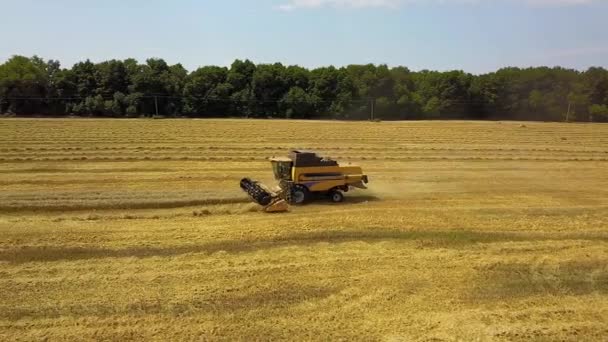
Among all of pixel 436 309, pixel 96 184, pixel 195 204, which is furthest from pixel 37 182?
pixel 436 309

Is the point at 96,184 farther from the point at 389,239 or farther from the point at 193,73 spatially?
the point at 193,73

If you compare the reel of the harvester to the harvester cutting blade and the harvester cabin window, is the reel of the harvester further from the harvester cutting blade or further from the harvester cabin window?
the harvester cabin window

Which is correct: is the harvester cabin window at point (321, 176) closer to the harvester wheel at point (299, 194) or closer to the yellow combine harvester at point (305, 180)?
the yellow combine harvester at point (305, 180)

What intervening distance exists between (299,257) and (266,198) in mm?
4948

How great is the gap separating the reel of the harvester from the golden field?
615 millimetres

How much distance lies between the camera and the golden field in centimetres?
952

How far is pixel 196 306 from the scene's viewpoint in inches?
397

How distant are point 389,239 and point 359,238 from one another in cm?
81

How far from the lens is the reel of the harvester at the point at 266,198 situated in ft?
56.3

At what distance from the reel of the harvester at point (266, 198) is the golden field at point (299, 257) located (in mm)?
615

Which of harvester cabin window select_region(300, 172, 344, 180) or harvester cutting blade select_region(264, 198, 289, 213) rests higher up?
harvester cabin window select_region(300, 172, 344, 180)

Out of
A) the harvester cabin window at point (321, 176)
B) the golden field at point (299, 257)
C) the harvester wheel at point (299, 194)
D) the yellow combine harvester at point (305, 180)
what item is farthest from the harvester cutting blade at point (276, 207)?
the harvester cabin window at point (321, 176)

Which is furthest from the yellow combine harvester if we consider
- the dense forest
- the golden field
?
the dense forest

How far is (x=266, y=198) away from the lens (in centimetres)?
1745
